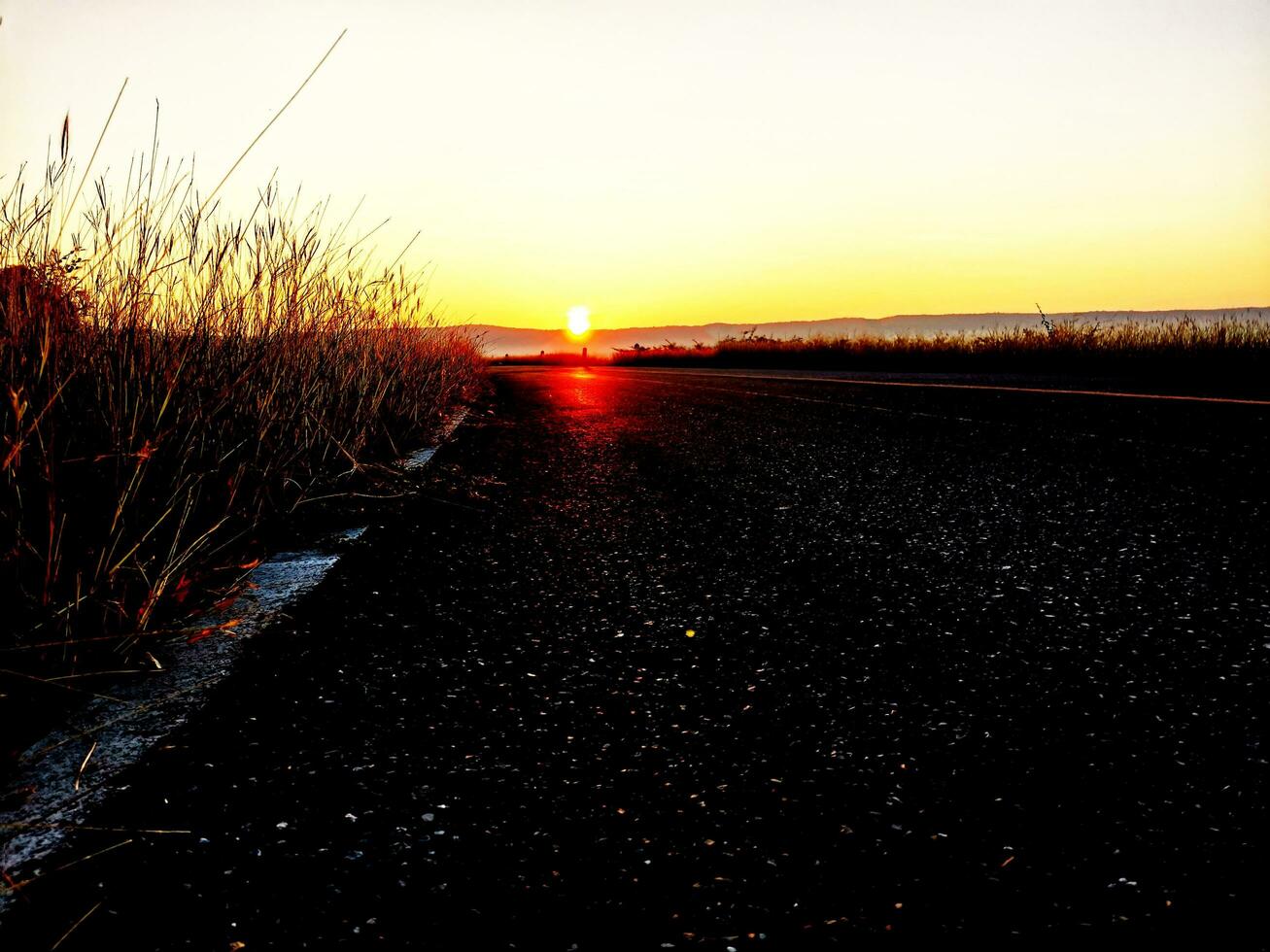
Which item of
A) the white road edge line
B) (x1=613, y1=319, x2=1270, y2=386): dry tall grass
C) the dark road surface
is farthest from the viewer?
(x1=613, y1=319, x2=1270, y2=386): dry tall grass

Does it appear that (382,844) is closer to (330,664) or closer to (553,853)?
(553,853)

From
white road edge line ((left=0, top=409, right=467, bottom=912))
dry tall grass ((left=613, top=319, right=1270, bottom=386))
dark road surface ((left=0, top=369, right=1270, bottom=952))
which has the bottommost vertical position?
dark road surface ((left=0, top=369, right=1270, bottom=952))

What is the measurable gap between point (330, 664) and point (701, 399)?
423 inches

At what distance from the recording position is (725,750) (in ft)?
6.93

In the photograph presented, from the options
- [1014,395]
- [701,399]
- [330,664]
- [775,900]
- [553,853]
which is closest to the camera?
[775,900]

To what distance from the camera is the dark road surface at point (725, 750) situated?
1.53 m

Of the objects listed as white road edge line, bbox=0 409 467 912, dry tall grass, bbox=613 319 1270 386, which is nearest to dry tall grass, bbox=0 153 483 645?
white road edge line, bbox=0 409 467 912

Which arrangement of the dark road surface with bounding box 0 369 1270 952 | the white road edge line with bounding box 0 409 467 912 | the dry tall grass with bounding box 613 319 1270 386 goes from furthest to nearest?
the dry tall grass with bounding box 613 319 1270 386 → the white road edge line with bounding box 0 409 467 912 → the dark road surface with bounding box 0 369 1270 952

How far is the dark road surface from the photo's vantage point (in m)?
1.53

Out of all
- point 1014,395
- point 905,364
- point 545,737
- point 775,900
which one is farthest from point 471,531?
point 905,364

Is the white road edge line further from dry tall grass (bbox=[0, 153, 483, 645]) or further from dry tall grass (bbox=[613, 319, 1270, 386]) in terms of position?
dry tall grass (bbox=[613, 319, 1270, 386])

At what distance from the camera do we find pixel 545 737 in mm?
2180

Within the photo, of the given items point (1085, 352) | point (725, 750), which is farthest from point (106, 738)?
point (1085, 352)

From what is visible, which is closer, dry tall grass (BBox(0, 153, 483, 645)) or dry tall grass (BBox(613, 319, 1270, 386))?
dry tall grass (BBox(0, 153, 483, 645))
